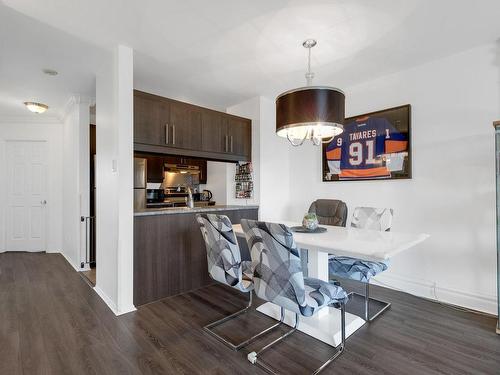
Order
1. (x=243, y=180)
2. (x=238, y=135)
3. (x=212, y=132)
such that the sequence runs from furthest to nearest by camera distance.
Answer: (x=243, y=180)
(x=238, y=135)
(x=212, y=132)

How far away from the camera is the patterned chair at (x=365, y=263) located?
2.30 metres

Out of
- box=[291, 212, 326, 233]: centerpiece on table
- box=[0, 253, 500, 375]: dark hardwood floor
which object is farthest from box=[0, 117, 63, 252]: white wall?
box=[291, 212, 326, 233]: centerpiece on table

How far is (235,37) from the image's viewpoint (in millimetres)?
2430

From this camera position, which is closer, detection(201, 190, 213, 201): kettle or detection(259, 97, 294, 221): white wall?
detection(259, 97, 294, 221): white wall

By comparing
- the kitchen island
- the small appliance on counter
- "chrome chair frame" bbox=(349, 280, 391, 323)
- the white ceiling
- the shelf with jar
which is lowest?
"chrome chair frame" bbox=(349, 280, 391, 323)

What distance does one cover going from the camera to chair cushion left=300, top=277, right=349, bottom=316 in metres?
1.69

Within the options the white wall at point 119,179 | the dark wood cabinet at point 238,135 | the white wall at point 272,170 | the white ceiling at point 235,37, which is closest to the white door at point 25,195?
the white ceiling at point 235,37

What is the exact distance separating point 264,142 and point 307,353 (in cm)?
269

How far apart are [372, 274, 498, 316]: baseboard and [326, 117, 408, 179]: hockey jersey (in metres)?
1.19

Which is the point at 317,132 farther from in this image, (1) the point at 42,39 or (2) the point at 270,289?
(1) the point at 42,39

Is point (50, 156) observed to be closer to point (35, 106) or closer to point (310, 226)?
point (35, 106)

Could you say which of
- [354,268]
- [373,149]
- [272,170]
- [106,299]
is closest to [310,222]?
[354,268]

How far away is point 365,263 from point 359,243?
639mm

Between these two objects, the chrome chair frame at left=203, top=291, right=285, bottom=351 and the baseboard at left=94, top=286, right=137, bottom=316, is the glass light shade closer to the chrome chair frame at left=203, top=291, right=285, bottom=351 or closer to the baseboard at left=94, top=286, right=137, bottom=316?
the chrome chair frame at left=203, top=291, right=285, bottom=351
